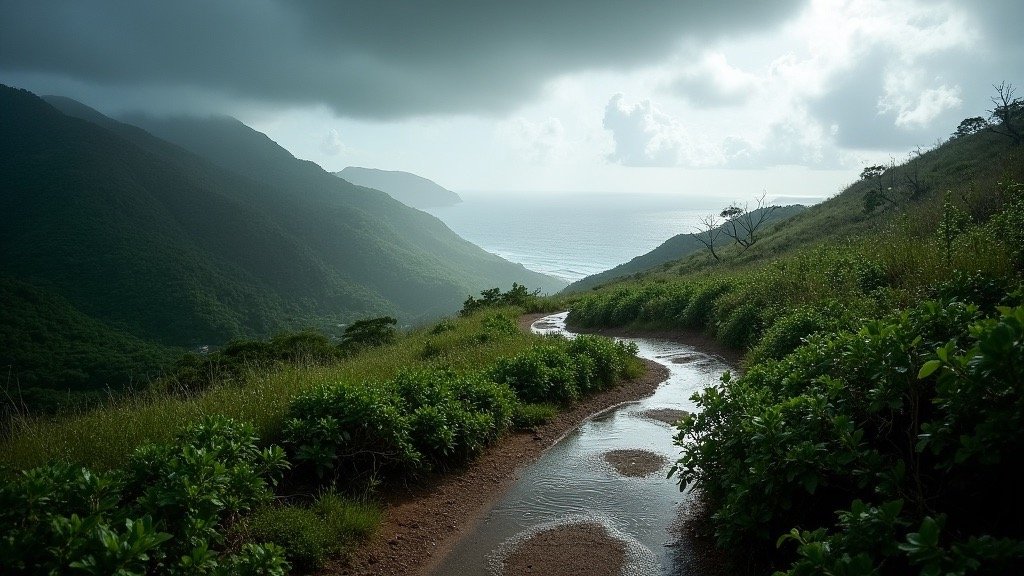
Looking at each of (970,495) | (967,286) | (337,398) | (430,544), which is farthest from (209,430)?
(967,286)

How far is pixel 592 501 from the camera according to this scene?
622 cm

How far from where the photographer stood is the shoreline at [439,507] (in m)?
5.20

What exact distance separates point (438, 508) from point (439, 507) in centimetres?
2

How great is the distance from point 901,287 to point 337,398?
935 centimetres

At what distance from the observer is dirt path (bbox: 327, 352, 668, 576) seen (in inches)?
205

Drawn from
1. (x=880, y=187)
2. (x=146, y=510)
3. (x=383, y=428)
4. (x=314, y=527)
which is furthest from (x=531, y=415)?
(x=880, y=187)

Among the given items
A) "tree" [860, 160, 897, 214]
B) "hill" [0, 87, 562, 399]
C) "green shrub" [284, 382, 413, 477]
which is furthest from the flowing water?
"hill" [0, 87, 562, 399]

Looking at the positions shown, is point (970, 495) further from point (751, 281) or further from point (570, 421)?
point (751, 281)

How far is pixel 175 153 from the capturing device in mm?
165875

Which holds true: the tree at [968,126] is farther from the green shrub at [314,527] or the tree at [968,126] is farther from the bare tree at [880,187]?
the green shrub at [314,527]

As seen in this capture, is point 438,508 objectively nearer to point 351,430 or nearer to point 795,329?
point 351,430

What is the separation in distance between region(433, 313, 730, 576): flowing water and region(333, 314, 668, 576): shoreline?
7.1 inches

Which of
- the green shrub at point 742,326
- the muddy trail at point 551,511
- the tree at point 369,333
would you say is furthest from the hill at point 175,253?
the muddy trail at point 551,511

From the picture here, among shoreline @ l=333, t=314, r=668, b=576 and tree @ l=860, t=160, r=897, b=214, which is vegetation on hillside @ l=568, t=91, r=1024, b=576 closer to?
shoreline @ l=333, t=314, r=668, b=576
